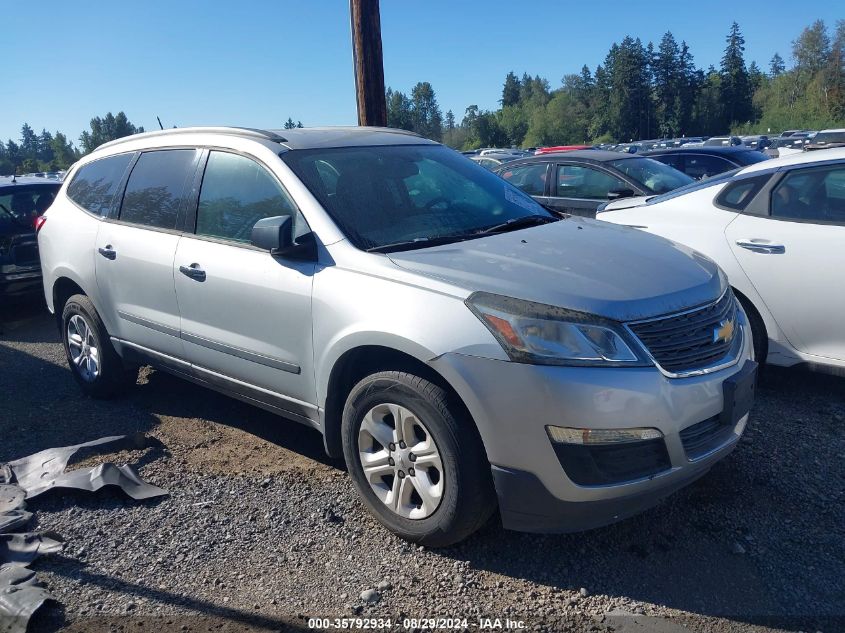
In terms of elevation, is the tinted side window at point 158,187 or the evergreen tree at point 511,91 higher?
the evergreen tree at point 511,91

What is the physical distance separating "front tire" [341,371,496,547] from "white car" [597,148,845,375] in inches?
107

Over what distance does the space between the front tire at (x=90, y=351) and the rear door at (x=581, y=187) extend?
5264 mm

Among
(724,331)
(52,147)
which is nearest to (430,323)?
(724,331)

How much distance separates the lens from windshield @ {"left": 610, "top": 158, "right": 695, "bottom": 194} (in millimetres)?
8500

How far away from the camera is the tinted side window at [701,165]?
1080cm

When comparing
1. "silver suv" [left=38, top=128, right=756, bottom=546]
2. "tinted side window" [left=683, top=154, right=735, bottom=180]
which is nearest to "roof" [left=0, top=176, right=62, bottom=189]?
"silver suv" [left=38, top=128, right=756, bottom=546]

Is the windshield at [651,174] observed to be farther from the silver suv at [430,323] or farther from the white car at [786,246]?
the silver suv at [430,323]

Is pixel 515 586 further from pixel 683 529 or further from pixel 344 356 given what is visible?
pixel 344 356

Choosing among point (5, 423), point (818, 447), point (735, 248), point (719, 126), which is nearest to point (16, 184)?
point (5, 423)

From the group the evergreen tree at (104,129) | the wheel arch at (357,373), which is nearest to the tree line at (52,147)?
the evergreen tree at (104,129)

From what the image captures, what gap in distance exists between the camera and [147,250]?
15.2ft

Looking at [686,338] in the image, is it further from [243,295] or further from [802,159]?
[802,159]

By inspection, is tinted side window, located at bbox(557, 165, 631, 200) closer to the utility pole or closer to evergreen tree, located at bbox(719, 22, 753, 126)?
the utility pole

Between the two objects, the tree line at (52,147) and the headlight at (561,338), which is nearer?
the headlight at (561,338)
